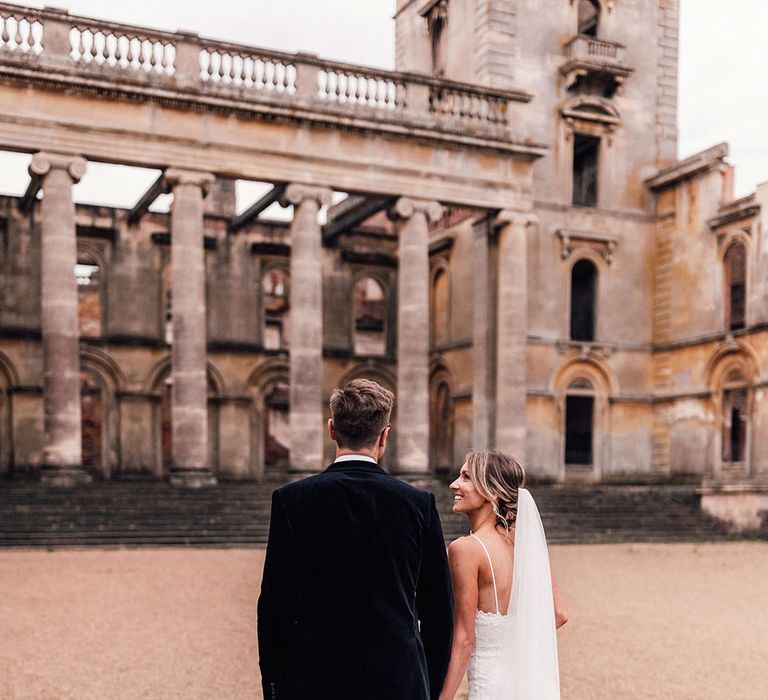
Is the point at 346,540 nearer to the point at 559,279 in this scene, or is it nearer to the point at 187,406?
the point at 187,406

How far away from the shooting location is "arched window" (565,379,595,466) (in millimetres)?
29094

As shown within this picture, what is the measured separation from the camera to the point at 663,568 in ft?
50.5

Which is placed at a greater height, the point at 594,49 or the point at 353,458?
the point at 594,49

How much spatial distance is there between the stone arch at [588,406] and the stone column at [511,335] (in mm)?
3782

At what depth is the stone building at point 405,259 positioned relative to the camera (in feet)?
71.0

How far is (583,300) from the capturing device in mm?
29672

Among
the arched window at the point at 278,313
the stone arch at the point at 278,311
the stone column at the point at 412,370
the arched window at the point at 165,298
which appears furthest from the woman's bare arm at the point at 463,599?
the arched window at the point at 278,313

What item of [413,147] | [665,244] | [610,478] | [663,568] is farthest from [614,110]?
[663,568]

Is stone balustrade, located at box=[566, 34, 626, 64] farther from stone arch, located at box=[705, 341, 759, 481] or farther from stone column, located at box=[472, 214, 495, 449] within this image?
stone arch, located at box=[705, 341, 759, 481]

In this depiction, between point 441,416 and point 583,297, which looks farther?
point 441,416

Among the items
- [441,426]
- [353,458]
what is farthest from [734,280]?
[353,458]

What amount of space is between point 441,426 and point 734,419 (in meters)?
8.57

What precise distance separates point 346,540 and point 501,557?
88cm

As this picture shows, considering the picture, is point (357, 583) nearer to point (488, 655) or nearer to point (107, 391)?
point (488, 655)
